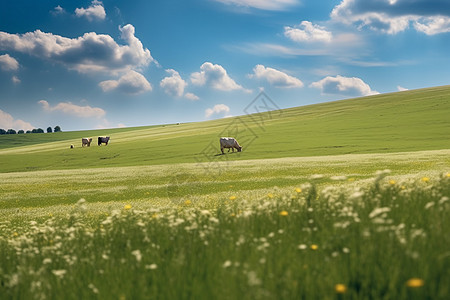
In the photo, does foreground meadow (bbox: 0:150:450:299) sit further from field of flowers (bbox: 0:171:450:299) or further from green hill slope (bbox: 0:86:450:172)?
green hill slope (bbox: 0:86:450:172)

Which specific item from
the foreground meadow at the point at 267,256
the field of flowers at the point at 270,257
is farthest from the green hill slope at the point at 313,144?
the field of flowers at the point at 270,257

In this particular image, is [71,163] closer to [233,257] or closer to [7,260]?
[7,260]

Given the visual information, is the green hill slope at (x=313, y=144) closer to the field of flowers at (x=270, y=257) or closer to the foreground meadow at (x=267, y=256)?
the foreground meadow at (x=267, y=256)

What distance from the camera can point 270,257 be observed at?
605cm

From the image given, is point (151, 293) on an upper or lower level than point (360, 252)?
lower

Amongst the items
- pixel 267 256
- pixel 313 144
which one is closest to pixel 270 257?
pixel 267 256

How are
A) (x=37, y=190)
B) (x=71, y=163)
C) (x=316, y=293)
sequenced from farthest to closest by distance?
(x=71, y=163)
(x=37, y=190)
(x=316, y=293)

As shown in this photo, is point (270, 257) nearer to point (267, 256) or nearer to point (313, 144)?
point (267, 256)

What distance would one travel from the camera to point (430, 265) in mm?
5289

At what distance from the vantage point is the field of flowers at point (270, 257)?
5.23 meters

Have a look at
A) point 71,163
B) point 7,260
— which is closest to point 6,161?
point 71,163

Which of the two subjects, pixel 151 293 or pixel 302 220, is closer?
pixel 151 293

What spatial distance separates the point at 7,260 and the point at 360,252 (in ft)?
26.0

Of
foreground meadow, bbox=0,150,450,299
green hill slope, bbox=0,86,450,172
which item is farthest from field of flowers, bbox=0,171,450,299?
green hill slope, bbox=0,86,450,172
